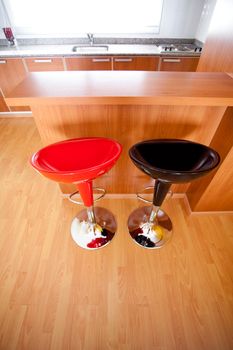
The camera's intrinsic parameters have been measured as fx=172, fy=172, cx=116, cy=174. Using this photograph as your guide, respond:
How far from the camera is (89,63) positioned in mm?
2428

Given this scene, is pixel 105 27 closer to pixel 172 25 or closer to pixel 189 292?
pixel 172 25

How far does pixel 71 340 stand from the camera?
101 centimetres

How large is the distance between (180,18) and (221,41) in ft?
7.21

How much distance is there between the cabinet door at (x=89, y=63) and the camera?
2389 millimetres

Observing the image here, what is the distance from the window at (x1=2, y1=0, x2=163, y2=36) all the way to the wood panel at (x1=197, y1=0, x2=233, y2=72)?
2.01 m

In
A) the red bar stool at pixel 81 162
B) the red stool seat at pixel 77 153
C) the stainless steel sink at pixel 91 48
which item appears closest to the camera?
the red bar stool at pixel 81 162

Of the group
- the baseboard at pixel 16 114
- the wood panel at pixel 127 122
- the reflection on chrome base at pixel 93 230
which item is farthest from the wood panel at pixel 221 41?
the baseboard at pixel 16 114

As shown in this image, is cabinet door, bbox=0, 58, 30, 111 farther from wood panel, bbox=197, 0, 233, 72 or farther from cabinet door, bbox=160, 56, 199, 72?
wood panel, bbox=197, 0, 233, 72

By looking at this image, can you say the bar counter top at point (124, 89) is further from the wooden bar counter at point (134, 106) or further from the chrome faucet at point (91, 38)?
the chrome faucet at point (91, 38)

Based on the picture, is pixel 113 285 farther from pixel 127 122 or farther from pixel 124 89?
pixel 124 89

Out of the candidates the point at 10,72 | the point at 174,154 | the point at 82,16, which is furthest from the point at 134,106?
the point at 82,16

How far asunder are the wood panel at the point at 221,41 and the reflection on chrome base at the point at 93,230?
4.77ft

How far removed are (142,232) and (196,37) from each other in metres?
3.31

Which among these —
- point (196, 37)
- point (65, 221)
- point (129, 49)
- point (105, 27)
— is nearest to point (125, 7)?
point (105, 27)
